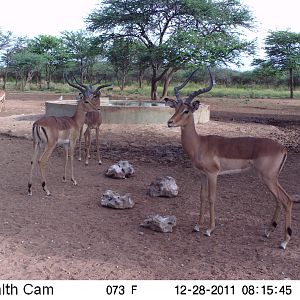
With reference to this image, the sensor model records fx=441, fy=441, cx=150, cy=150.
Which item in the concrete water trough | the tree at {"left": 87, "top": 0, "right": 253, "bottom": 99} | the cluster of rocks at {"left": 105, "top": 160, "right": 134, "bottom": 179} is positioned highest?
the tree at {"left": 87, "top": 0, "right": 253, "bottom": 99}

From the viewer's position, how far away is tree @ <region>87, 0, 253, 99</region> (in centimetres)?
2236

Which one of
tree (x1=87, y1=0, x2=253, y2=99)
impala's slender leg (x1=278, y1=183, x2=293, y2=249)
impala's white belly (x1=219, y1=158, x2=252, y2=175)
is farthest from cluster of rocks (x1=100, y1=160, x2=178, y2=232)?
tree (x1=87, y1=0, x2=253, y2=99)

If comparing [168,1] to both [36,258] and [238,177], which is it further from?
[36,258]

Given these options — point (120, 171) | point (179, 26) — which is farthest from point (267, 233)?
point (179, 26)

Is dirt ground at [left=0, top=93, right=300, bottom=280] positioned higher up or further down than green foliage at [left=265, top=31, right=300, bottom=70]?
further down

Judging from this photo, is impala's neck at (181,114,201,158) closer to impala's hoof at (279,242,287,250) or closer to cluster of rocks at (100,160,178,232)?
cluster of rocks at (100,160,178,232)

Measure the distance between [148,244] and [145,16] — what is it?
66.2ft

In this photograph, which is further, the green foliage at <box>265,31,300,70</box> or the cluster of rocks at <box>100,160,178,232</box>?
the green foliage at <box>265,31,300,70</box>

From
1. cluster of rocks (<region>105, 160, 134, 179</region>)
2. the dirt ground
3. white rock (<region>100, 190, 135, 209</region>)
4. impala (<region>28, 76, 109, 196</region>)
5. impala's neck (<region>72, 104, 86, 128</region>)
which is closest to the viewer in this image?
the dirt ground

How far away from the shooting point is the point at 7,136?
490 inches

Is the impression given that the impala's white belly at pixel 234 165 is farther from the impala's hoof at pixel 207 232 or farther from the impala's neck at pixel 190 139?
the impala's hoof at pixel 207 232

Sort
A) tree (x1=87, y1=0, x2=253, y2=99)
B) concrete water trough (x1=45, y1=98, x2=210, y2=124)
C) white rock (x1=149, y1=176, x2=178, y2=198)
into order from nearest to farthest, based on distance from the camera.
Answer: white rock (x1=149, y1=176, x2=178, y2=198) → concrete water trough (x1=45, y1=98, x2=210, y2=124) → tree (x1=87, y1=0, x2=253, y2=99)

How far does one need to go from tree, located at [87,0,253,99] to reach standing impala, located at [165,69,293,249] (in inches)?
655

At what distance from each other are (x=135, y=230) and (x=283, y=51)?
120 ft
